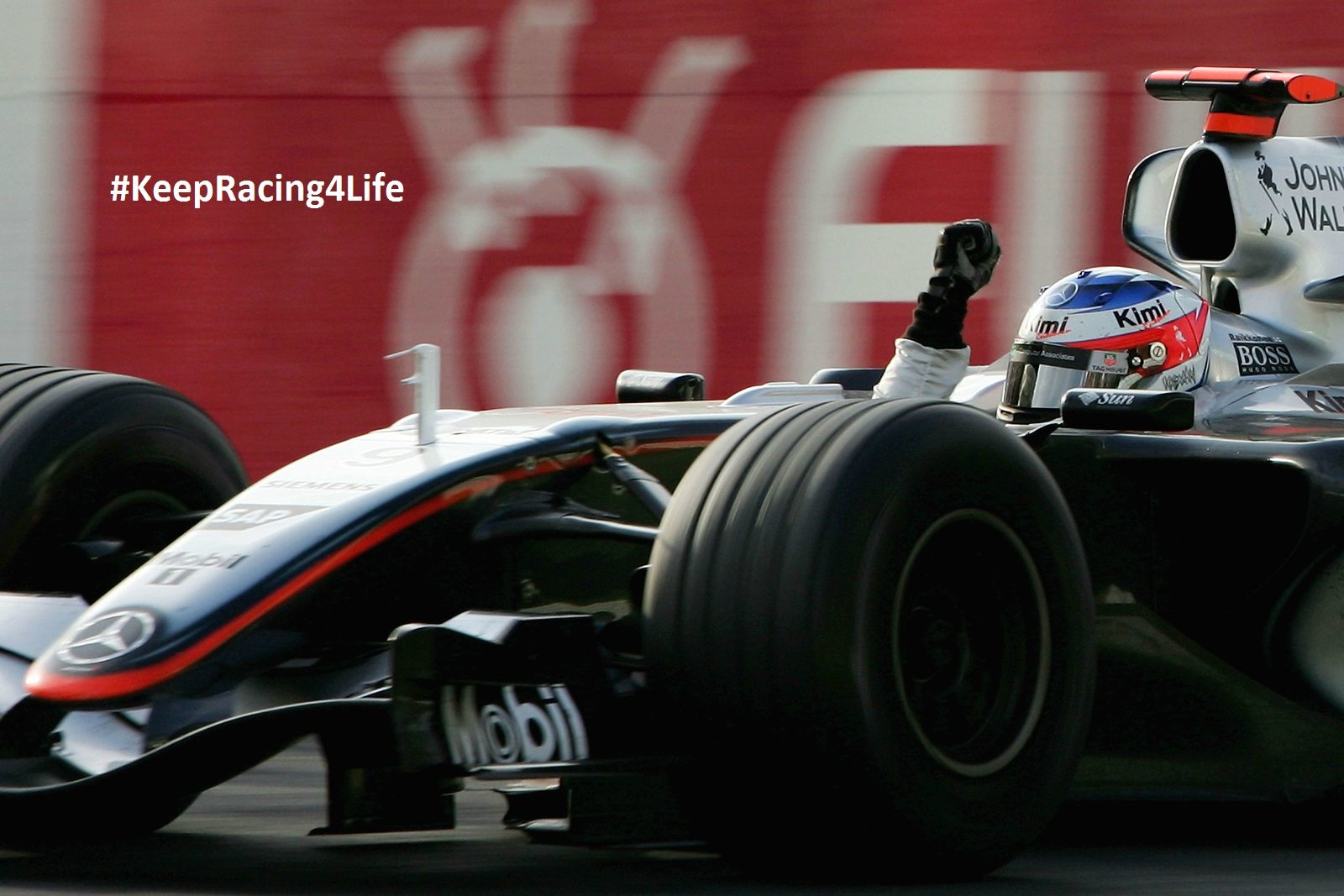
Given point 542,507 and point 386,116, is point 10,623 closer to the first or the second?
point 542,507

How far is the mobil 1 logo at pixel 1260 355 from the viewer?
468 centimetres

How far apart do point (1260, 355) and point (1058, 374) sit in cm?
57

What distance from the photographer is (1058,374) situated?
4410 mm

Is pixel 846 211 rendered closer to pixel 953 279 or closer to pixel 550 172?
pixel 550 172

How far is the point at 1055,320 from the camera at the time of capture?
4.44 metres

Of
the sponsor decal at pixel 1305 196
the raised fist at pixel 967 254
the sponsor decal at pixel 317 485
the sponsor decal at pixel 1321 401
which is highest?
the sponsor decal at pixel 1305 196

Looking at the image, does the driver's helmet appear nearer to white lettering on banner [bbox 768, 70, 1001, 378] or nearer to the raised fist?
the raised fist

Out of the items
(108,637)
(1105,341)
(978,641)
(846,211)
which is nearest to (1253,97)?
(1105,341)

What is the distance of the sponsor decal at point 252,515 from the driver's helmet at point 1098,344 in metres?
1.55

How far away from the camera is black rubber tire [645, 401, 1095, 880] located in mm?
3092

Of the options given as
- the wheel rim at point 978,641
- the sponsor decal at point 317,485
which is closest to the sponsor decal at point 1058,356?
the wheel rim at point 978,641

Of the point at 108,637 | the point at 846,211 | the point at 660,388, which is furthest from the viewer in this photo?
the point at 846,211

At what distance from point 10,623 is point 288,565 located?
63 cm

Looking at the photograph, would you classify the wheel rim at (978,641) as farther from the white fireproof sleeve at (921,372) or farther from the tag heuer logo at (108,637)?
the white fireproof sleeve at (921,372)
